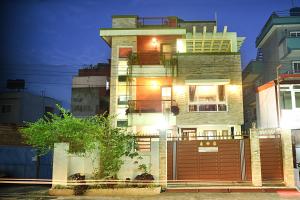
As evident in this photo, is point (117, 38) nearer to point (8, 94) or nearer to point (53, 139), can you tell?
point (53, 139)

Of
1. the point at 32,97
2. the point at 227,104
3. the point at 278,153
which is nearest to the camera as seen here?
the point at 278,153

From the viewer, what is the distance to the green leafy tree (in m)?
14.4

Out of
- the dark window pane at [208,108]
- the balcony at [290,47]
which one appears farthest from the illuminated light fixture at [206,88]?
the balcony at [290,47]

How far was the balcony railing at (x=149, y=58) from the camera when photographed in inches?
912

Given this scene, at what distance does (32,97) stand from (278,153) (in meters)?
31.3

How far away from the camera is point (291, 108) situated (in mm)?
23156

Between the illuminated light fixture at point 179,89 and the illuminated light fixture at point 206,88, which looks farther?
the illuminated light fixture at point 206,88

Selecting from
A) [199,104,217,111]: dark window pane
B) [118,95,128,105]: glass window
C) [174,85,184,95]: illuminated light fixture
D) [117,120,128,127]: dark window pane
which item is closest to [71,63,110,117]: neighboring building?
[118,95,128,105]: glass window

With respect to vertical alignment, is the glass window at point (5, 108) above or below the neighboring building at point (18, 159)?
above

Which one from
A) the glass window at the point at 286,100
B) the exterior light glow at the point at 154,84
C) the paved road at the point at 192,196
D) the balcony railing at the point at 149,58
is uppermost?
the balcony railing at the point at 149,58

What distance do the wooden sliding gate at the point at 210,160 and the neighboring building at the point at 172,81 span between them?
4284 millimetres

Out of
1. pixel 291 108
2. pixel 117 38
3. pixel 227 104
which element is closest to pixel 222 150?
pixel 227 104

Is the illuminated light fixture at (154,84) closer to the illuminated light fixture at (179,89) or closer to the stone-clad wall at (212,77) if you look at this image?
the illuminated light fixture at (179,89)

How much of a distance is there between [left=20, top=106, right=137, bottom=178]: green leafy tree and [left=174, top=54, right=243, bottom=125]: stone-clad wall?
7.76m
